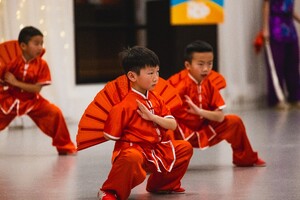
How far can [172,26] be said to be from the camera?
27.7 ft

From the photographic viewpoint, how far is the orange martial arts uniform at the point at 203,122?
4.80m

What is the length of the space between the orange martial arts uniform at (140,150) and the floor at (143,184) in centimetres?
14

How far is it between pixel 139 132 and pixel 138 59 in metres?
0.33

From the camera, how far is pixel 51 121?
5.55 metres

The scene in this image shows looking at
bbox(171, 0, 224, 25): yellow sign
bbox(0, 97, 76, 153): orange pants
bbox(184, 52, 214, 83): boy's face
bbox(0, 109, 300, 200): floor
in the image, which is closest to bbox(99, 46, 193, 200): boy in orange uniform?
bbox(0, 109, 300, 200): floor

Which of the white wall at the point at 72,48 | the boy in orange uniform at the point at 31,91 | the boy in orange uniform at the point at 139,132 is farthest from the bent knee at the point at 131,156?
the white wall at the point at 72,48

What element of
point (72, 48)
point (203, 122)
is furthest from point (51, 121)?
point (72, 48)

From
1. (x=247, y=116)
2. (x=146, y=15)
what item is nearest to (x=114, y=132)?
(x=247, y=116)

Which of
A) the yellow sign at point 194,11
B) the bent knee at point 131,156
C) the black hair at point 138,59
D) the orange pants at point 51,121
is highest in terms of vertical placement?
the yellow sign at point 194,11

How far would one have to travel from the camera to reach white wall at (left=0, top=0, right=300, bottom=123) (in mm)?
7116

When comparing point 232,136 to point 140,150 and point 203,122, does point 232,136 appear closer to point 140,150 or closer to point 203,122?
point 203,122

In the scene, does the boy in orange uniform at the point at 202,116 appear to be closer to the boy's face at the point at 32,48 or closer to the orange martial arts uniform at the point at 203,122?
the orange martial arts uniform at the point at 203,122

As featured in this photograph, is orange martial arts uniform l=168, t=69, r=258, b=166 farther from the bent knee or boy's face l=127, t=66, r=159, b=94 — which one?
the bent knee

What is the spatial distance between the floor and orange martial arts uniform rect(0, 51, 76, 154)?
0.15 metres
